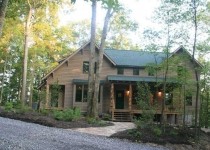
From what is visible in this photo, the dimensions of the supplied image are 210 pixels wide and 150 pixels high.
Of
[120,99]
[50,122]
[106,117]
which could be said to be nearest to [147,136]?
[50,122]

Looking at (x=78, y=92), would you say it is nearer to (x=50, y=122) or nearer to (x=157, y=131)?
(x=50, y=122)

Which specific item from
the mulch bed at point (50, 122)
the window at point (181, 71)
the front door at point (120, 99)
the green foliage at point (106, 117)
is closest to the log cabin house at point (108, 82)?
the front door at point (120, 99)

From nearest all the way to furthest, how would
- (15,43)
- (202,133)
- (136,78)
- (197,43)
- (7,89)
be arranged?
(197,43), (202,133), (136,78), (15,43), (7,89)

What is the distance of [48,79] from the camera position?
30.2 m

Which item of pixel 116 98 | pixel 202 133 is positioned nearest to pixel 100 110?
pixel 116 98

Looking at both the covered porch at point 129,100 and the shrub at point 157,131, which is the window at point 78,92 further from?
the shrub at point 157,131

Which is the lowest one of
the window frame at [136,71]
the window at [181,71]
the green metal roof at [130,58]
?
the window at [181,71]

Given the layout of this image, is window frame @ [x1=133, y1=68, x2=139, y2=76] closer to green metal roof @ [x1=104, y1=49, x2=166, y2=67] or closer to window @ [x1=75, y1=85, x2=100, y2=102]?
green metal roof @ [x1=104, y1=49, x2=166, y2=67]

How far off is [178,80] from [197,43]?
2.51 m

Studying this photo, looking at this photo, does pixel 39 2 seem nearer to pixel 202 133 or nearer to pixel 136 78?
pixel 136 78

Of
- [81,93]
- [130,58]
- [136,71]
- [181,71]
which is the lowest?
[81,93]

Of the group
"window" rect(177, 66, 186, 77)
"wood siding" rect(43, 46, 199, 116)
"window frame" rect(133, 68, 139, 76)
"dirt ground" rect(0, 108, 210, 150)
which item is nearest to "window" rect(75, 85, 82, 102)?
"wood siding" rect(43, 46, 199, 116)

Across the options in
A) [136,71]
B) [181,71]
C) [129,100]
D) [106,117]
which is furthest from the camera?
[136,71]

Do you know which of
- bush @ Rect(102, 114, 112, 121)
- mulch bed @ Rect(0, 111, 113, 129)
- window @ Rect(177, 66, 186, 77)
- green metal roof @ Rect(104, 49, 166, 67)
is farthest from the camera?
green metal roof @ Rect(104, 49, 166, 67)
